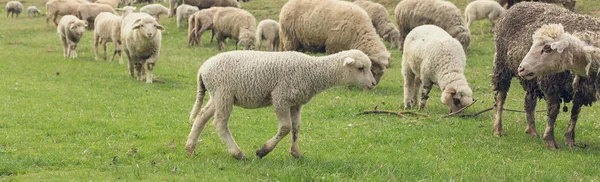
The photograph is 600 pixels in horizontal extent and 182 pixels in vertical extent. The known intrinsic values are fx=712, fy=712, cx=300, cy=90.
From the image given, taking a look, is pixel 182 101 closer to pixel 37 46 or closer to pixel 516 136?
pixel 516 136

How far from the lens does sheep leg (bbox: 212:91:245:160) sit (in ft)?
24.7

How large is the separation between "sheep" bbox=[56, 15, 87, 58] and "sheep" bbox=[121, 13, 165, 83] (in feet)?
14.3

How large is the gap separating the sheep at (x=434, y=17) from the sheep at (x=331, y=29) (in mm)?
5099

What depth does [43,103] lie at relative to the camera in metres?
12.0

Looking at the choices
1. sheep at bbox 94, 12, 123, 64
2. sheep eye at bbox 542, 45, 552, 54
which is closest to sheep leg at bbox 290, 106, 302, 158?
sheep eye at bbox 542, 45, 552, 54

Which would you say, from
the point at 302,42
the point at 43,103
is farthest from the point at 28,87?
the point at 302,42

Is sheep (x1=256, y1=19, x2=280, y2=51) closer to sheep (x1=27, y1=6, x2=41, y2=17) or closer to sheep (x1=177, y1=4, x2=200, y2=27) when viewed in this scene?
sheep (x1=177, y1=4, x2=200, y2=27)

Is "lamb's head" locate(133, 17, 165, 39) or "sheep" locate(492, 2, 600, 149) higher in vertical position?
"sheep" locate(492, 2, 600, 149)

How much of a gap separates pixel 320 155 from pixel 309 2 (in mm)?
7776

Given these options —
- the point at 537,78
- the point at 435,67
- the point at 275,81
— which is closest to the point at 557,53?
the point at 537,78

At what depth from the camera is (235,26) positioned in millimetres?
23125

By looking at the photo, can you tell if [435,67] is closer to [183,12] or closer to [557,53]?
[557,53]

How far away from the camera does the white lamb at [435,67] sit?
422 inches

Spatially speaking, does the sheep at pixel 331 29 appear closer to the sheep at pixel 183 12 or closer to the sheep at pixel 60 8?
the sheep at pixel 183 12
